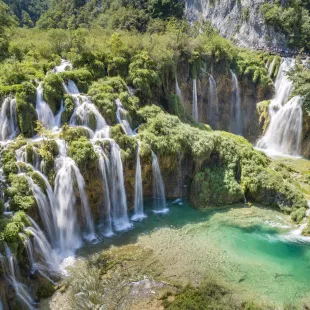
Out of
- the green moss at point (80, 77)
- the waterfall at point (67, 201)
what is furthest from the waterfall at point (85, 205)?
the green moss at point (80, 77)

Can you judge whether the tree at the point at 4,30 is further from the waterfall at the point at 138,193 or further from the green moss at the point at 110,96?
the waterfall at the point at 138,193

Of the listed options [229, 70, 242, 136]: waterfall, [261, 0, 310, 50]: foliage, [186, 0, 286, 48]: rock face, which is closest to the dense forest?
[229, 70, 242, 136]: waterfall

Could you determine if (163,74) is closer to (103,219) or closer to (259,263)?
(103,219)

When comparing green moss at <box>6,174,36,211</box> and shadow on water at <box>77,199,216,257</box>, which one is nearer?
green moss at <box>6,174,36,211</box>

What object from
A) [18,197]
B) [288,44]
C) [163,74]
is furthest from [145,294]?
[288,44]

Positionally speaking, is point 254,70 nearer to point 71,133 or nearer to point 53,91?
point 53,91

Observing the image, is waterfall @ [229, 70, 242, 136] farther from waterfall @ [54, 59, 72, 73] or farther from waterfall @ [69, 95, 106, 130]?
waterfall @ [69, 95, 106, 130]
